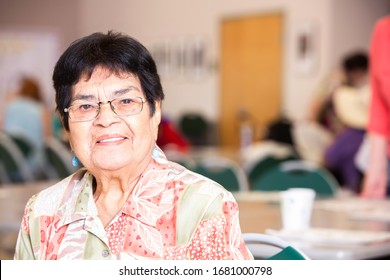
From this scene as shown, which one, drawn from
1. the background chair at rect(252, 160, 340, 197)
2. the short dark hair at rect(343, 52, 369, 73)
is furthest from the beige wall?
the background chair at rect(252, 160, 340, 197)

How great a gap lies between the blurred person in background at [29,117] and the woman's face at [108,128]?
612 cm

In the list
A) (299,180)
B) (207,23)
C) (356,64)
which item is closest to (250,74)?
(207,23)

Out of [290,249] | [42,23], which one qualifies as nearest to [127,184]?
[290,249]

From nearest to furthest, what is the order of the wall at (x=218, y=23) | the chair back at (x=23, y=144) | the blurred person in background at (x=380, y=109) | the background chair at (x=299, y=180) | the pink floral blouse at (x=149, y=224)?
1. the pink floral blouse at (x=149, y=224)
2. the blurred person in background at (x=380, y=109)
3. the background chair at (x=299, y=180)
4. the chair back at (x=23, y=144)
5. the wall at (x=218, y=23)

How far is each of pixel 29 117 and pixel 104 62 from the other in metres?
6.71

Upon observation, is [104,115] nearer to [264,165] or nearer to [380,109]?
[380,109]

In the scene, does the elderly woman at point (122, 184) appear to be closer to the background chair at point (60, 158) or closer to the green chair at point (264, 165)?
the green chair at point (264, 165)

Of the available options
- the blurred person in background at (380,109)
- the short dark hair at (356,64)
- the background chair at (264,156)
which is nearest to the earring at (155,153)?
the blurred person in background at (380,109)

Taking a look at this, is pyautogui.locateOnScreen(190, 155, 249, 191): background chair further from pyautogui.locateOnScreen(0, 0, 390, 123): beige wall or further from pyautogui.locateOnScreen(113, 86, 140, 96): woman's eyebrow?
pyautogui.locateOnScreen(0, 0, 390, 123): beige wall

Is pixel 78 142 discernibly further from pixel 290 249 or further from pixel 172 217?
pixel 290 249

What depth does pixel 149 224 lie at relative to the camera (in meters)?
1.42

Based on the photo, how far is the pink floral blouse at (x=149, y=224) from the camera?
1386 millimetres

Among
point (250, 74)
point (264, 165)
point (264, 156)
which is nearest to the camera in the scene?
point (264, 165)

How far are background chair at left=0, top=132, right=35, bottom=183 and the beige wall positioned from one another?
75.1 inches
